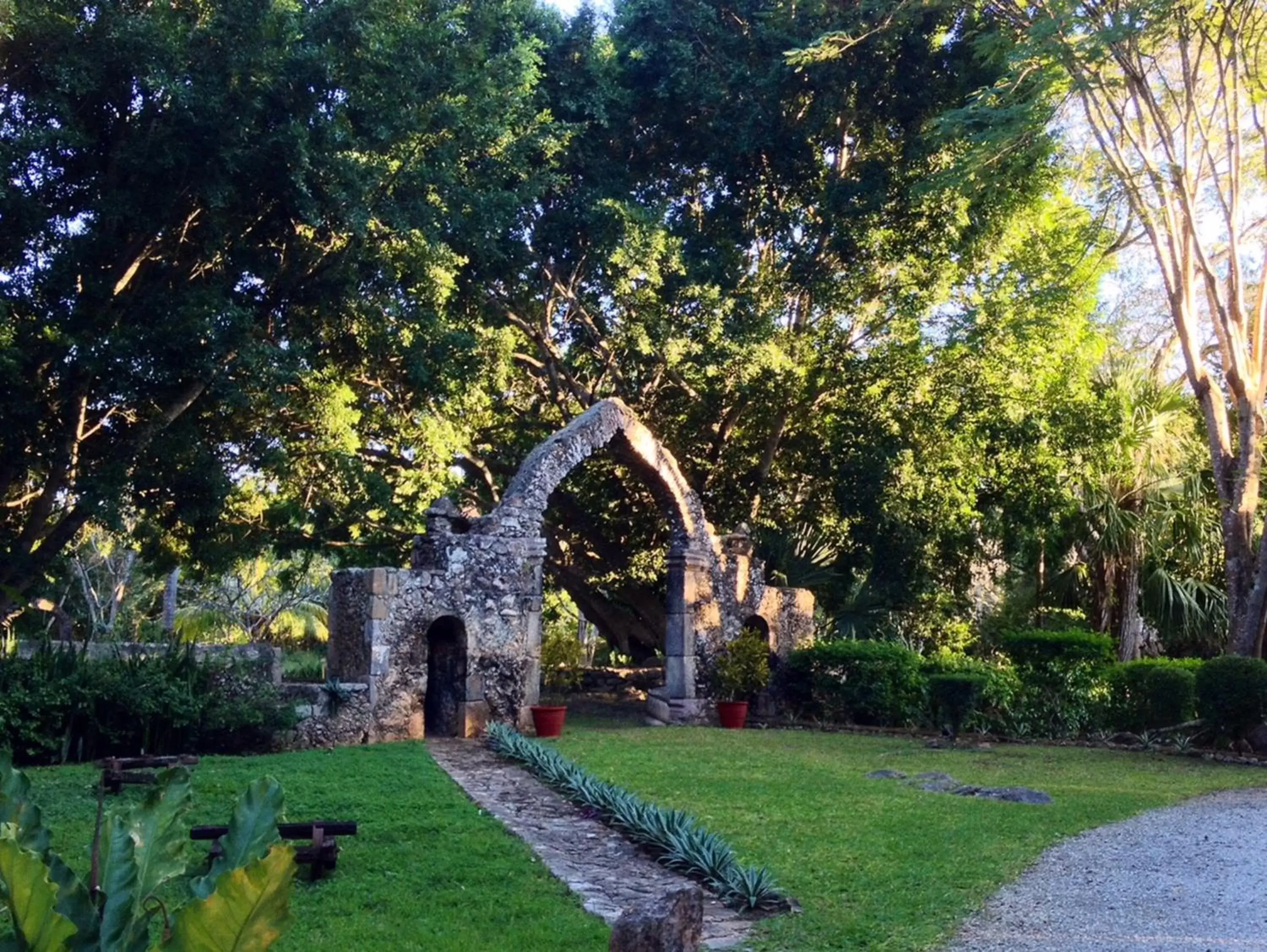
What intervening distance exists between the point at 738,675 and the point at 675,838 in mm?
10099

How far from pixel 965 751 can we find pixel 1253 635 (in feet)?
12.6

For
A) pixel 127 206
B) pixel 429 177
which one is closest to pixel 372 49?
pixel 429 177

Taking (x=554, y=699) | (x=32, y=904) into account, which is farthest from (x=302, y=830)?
(x=554, y=699)

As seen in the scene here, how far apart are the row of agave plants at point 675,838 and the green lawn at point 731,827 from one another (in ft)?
0.86

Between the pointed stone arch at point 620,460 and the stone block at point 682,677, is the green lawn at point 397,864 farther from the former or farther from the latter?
the stone block at point 682,677

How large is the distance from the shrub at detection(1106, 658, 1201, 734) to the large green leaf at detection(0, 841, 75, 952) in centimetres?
1416

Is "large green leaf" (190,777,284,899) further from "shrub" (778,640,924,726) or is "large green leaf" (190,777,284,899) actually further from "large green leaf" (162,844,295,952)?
"shrub" (778,640,924,726)

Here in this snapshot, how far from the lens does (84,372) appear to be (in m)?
12.5

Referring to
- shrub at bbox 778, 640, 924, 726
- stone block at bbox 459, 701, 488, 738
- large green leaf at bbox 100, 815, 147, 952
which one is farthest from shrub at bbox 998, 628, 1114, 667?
large green leaf at bbox 100, 815, 147, 952

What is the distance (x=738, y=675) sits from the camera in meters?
16.8

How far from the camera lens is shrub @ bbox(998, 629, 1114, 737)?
15516 millimetres

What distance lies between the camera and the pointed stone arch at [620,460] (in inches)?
592

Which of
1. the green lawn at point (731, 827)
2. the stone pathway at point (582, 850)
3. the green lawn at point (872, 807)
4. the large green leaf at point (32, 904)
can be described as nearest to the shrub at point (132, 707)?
the green lawn at point (731, 827)

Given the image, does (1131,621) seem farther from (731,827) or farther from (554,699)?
(731,827)
